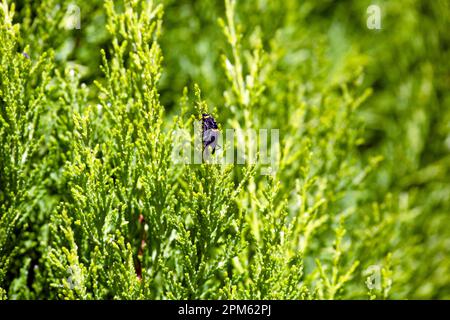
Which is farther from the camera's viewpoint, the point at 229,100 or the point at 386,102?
the point at 386,102

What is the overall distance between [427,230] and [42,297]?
154cm

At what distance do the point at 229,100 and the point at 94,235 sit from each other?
0.57 metres

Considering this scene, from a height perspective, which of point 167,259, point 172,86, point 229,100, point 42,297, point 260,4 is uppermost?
point 260,4

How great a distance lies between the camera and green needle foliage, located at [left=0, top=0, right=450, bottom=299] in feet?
3.80

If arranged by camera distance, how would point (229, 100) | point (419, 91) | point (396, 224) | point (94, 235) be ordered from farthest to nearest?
point (419, 91) → point (396, 224) → point (229, 100) → point (94, 235)

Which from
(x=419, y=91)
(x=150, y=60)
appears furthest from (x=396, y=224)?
(x=150, y=60)

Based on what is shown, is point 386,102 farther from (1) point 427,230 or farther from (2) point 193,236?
(2) point 193,236

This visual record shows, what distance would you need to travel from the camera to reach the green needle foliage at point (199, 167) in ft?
3.80

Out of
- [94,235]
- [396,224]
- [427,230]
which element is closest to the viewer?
[94,235]

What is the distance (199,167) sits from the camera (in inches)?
48.9

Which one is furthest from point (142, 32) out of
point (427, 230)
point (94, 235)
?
point (427, 230)

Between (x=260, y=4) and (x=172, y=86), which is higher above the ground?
(x=260, y=4)

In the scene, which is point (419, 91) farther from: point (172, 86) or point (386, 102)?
point (172, 86)
